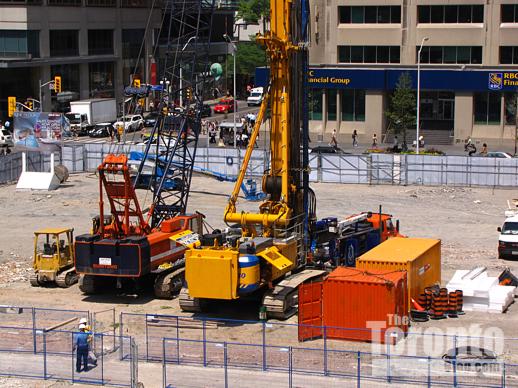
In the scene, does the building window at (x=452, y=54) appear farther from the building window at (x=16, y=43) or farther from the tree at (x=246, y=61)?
the tree at (x=246, y=61)

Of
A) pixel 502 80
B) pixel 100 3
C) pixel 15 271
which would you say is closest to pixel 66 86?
pixel 100 3

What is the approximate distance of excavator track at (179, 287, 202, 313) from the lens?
32.7m

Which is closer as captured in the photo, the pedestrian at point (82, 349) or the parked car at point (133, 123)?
the pedestrian at point (82, 349)

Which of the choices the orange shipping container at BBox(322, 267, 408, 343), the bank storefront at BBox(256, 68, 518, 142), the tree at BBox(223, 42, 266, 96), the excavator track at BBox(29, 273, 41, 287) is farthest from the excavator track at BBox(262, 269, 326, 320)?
the tree at BBox(223, 42, 266, 96)

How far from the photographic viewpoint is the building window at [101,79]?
9938 cm

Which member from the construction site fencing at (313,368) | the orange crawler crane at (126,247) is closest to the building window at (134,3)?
the orange crawler crane at (126,247)

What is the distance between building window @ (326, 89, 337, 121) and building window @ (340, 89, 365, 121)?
2.04ft

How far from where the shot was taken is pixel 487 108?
77312mm

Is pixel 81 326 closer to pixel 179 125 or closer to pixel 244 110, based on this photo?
pixel 179 125

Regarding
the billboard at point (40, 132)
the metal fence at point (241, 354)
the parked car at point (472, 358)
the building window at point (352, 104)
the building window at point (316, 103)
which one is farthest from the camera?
the building window at point (316, 103)

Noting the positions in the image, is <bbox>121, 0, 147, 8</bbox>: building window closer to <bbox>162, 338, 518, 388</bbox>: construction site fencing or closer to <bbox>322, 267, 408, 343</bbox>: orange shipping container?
<bbox>322, 267, 408, 343</bbox>: orange shipping container

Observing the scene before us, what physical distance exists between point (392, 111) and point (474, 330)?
49610mm

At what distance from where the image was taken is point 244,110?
328 ft

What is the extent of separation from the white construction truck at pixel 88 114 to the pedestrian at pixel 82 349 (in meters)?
59.5
